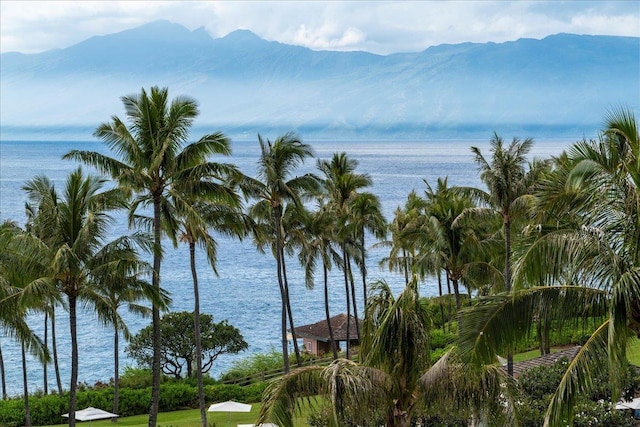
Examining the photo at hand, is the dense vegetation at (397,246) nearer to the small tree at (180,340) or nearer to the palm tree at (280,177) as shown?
the palm tree at (280,177)

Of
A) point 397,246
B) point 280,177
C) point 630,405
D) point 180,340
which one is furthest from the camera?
point 397,246

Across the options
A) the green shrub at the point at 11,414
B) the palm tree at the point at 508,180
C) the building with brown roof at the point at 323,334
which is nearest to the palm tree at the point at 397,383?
the palm tree at the point at 508,180

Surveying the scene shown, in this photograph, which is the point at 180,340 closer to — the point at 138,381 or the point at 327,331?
the point at 138,381

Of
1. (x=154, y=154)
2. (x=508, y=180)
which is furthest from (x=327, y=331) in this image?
(x=154, y=154)

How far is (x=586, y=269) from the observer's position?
15273 millimetres

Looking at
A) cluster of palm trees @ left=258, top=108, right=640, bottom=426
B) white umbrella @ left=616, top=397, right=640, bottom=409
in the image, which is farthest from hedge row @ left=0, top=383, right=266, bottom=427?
cluster of palm trees @ left=258, top=108, right=640, bottom=426

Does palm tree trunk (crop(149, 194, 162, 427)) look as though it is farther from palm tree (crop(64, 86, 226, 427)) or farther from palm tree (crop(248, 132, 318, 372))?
palm tree (crop(248, 132, 318, 372))

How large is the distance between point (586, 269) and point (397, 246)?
3599cm

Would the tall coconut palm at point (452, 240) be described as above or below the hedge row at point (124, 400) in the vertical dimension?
above

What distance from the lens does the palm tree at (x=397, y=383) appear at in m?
17.0

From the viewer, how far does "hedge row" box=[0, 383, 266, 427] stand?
121 ft

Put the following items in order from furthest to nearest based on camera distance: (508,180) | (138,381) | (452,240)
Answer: (138,381) < (452,240) < (508,180)

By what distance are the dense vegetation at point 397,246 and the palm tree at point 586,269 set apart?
3 cm

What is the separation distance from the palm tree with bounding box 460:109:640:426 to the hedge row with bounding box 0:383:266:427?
1032 inches
